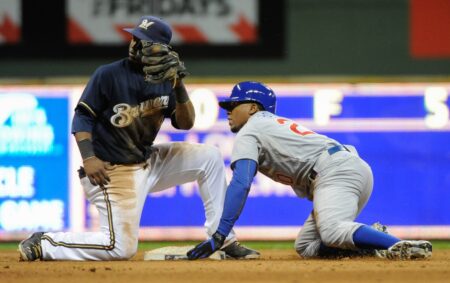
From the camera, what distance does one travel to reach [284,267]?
20.0 feet

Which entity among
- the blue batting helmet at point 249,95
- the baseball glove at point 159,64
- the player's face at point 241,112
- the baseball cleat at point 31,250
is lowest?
the baseball cleat at point 31,250

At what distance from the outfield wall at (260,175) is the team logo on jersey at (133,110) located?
291 cm

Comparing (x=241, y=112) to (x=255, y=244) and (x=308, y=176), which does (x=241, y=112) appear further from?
(x=255, y=244)

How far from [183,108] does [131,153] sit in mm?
428

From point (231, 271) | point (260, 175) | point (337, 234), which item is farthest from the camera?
point (260, 175)

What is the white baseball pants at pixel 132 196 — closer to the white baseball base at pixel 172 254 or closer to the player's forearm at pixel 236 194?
the white baseball base at pixel 172 254

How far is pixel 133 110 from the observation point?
674 centimetres

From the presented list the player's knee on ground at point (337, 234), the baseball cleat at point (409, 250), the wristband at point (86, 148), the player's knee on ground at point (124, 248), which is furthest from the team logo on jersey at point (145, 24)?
the baseball cleat at point (409, 250)

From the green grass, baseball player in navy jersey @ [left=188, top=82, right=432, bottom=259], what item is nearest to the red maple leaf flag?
the green grass

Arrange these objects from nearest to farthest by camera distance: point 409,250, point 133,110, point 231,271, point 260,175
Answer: point 231,271 < point 409,250 < point 133,110 < point 260,175

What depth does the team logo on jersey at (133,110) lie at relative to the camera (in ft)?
22.0

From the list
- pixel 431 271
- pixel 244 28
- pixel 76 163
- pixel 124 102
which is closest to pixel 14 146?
pixel 76 163

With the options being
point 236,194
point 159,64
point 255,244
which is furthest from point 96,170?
point 255,244

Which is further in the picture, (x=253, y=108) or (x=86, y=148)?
(x=253, y=108)
